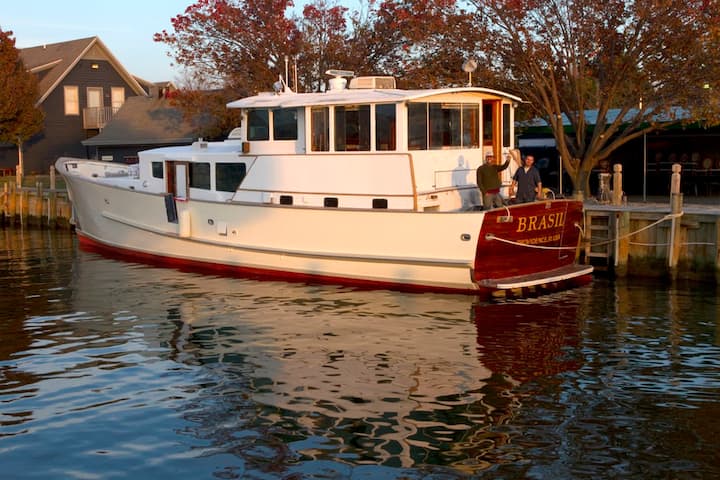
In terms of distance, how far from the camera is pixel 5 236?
3089cm

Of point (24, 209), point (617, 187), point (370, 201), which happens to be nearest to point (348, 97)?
point (370, 201)

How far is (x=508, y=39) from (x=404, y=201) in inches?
382

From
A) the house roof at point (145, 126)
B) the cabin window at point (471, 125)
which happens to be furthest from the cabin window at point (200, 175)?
the house roof at point (145, 126)

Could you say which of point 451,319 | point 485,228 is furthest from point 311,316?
point 485,228

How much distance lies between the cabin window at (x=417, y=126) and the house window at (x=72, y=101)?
35344mm

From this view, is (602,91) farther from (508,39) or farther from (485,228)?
(485,228)

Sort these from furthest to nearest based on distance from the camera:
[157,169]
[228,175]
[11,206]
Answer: [11,206] → [157,169] → [228,175]

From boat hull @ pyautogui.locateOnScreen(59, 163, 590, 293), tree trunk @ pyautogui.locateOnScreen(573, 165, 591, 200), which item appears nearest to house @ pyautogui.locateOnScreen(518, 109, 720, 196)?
tree trunk @ pyautogui.locateOnScreen(573, 165, 591, 200)

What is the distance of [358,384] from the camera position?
1153cm

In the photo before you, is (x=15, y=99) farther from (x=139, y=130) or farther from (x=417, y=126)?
(x=417, y=126)

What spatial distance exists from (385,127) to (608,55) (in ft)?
33.0

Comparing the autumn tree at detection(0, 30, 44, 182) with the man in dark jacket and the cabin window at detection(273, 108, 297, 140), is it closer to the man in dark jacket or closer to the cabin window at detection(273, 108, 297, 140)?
the cabin window at detection(273, 108, 297, 140)

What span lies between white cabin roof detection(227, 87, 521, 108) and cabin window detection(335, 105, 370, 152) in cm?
19

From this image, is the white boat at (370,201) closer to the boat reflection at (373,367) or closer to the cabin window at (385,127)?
the cabin window at (385,127)
